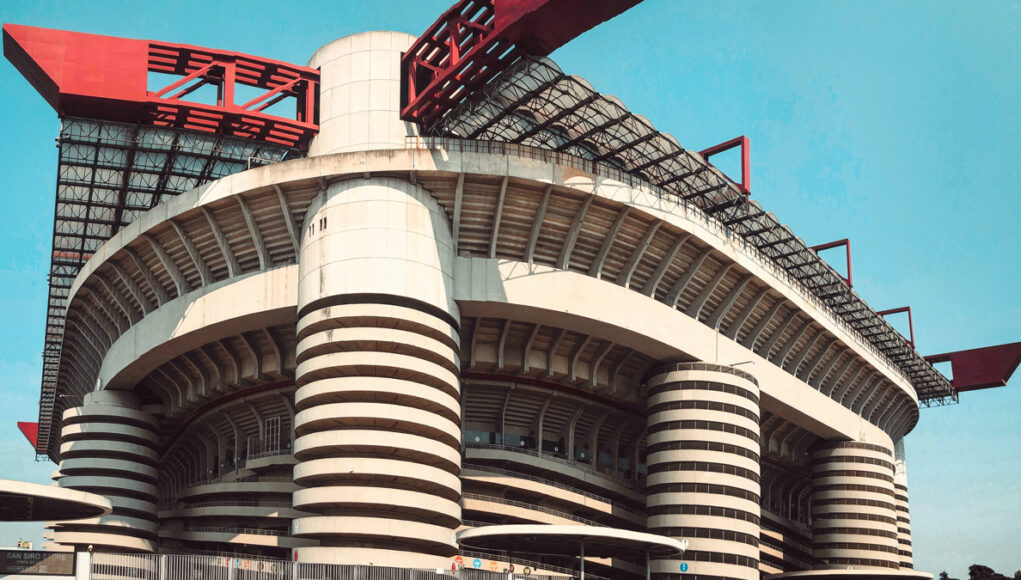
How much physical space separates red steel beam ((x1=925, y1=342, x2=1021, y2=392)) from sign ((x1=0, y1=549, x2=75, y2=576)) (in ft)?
328

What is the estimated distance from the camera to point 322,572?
143 feet

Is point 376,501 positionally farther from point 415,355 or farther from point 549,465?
point 549,465

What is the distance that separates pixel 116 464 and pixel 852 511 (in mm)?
56645

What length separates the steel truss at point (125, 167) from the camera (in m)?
66.7

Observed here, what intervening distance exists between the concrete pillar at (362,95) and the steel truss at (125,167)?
7.04 metres

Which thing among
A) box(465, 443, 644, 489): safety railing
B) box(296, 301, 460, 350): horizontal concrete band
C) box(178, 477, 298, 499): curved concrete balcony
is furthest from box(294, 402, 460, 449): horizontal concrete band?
box(465, 443, 644, 489): safety railing

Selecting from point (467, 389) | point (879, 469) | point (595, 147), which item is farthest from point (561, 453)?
point (879, 469)

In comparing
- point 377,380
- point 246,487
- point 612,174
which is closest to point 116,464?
point 246,487

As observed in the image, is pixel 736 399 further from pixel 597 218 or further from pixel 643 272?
pixel 597 218

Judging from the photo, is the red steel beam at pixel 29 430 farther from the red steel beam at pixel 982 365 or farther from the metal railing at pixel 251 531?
the red steel beam at pixel 982 365

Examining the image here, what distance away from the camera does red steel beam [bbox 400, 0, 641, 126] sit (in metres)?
52.4

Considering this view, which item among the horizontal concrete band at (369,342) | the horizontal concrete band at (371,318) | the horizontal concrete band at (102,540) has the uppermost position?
the horizontal concrete band at (371,318)

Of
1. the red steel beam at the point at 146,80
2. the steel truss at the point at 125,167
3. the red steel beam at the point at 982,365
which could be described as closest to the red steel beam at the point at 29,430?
the steel truss at the point at 125,167

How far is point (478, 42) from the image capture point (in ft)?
186
